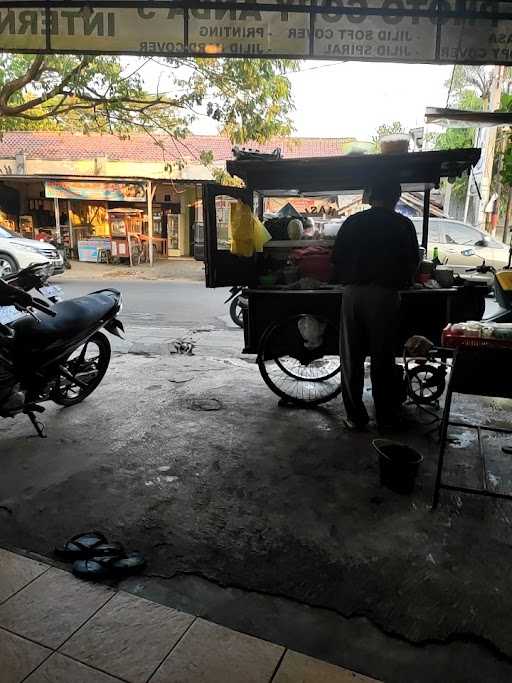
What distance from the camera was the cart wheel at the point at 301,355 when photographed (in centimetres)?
478

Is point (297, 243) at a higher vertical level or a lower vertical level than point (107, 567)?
higher

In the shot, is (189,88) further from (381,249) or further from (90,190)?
(90,190)

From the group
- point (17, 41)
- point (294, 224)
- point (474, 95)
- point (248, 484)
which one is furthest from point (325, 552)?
point (474, 95)

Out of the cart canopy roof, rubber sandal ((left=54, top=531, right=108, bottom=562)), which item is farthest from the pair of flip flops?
the cart canopy roof

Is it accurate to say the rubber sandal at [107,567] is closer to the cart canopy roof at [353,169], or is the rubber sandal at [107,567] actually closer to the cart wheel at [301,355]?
the cart wheel at [301,355]

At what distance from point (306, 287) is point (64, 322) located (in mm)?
2098

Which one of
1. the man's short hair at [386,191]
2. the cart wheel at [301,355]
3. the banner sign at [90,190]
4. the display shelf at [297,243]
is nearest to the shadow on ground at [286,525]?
the cart wheel at [301,355]

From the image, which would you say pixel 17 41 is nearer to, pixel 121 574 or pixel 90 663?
pixel 121 574

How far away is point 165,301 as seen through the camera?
1177 cm

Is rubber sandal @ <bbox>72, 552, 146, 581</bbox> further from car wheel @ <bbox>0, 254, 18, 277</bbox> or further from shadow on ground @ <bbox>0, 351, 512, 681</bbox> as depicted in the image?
car wheel @ <bbox>0, 254, 18, 277</bbox>

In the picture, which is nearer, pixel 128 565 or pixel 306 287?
pixel 128 565

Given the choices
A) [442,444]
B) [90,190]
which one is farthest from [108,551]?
[90,190]

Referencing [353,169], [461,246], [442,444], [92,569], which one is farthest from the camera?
[461,246]

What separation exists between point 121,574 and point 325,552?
3.41 ft
